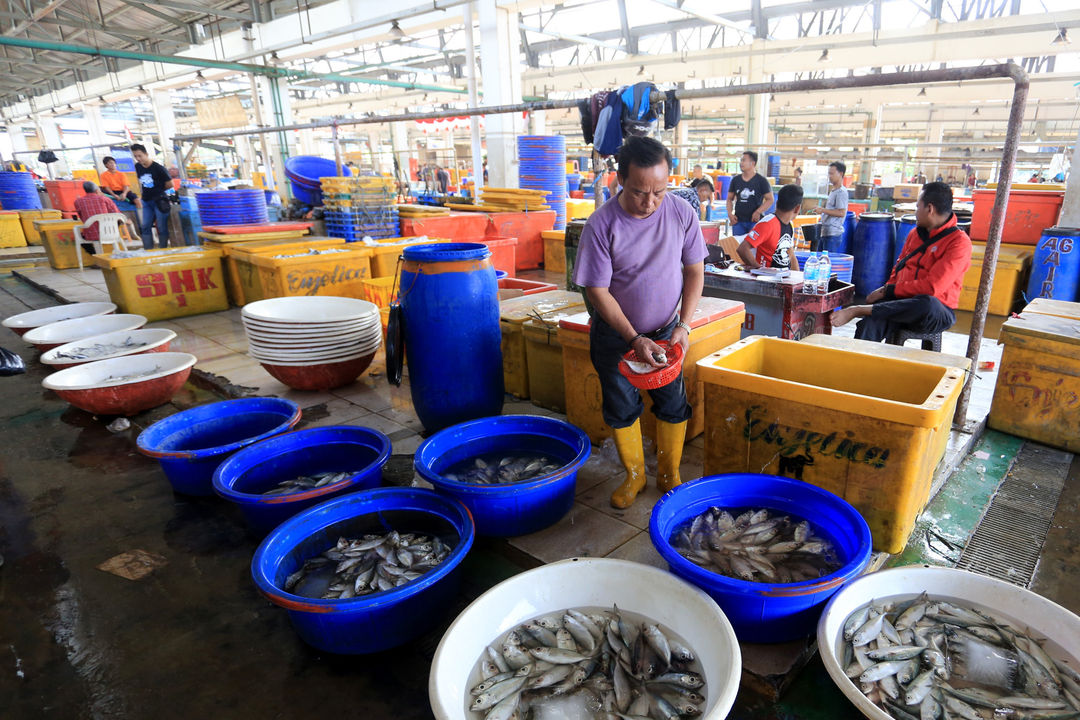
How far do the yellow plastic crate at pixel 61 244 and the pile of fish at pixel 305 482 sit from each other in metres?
10.9

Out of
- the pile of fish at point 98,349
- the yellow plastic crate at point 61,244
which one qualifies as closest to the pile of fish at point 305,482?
the pile of fish at point 98,349

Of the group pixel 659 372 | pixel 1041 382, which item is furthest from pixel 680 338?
pixel 1041 382

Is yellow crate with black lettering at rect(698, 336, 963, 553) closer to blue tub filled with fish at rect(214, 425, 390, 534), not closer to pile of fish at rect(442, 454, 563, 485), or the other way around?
pile of fish at rect(442, 454, 563, 485)

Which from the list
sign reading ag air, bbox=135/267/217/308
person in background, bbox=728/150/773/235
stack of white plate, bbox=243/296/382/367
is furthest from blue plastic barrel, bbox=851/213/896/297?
sign reading ag air, bbox=135/267/217/308

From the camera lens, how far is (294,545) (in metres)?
2.76

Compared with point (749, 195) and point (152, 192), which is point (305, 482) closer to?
point (749, 195)

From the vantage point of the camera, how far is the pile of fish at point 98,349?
5125 millimetres

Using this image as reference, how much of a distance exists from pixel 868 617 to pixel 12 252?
18380 mm

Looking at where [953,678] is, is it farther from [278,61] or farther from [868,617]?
[278,61]

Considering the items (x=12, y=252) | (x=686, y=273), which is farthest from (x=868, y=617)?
(x=12, y=252)

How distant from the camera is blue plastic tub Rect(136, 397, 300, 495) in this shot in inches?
138

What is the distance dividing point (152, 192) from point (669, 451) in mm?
10886

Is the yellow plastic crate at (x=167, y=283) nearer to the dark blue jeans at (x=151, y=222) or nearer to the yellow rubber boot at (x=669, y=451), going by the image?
the dark blue jeans at (x=151, y=222)

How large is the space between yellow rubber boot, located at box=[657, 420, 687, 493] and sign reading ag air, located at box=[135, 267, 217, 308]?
7021mm
